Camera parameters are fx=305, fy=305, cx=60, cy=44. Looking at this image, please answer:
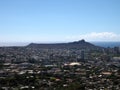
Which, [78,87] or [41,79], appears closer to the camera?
[78,87]

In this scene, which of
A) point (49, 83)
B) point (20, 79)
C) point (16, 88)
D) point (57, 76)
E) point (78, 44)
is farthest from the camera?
point (78, 44)

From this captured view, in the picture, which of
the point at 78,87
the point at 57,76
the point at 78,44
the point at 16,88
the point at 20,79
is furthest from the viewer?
the point at 78,44

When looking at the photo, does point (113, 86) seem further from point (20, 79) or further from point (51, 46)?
point (51, 46)

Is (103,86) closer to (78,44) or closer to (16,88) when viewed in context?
(16,88)

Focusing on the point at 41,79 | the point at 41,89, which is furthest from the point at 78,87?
the point at 41,79

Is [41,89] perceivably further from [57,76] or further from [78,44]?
[78,44]

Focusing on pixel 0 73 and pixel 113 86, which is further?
pixel 0 73

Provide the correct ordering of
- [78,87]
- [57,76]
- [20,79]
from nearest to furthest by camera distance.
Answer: [78,87] < [20,79] < [57,76]

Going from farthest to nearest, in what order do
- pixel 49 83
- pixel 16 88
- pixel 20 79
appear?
1. pixel 20 79
2. pixel 49 83
3. pixel 16 88

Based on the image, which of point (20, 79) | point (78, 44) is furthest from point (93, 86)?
point (78, 44)
